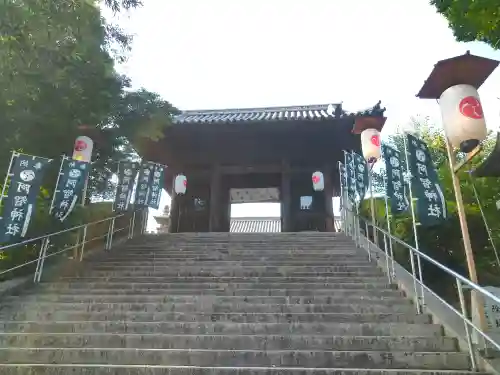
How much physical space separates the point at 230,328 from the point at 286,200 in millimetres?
8296

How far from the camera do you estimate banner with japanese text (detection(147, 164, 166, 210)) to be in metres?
10.8

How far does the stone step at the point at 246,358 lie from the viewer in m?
3.94

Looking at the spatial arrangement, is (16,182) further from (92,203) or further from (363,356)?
(363,356)

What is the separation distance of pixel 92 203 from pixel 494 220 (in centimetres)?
939

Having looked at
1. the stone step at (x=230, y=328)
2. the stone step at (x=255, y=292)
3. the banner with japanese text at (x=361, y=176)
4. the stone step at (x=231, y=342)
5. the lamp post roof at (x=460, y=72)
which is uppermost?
the banner with japanese text at (x=361, y=176)

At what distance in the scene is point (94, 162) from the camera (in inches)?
379

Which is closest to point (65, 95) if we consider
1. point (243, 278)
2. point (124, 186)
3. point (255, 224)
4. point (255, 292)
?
point (124, 186)

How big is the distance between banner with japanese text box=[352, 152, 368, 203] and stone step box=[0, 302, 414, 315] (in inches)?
149

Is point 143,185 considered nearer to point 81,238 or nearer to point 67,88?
point 81,238

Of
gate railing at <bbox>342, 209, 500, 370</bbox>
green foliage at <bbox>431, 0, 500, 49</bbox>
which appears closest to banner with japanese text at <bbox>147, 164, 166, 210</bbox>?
gate railing at <bbox>342, 209, 500, 370</bbox>

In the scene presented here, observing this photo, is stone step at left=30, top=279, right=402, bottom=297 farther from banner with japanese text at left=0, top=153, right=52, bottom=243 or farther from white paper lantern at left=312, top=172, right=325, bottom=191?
white paper lantern at left=312, top=172, right=325, bottom=191

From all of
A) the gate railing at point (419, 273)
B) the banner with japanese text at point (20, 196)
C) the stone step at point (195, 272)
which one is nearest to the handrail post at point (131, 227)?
the stone step at point (195, 272)

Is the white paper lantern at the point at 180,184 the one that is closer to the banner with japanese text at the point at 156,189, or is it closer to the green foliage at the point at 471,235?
the banner with japanese text at the point at 156,189

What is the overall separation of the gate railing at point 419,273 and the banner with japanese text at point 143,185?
5.41 metres
